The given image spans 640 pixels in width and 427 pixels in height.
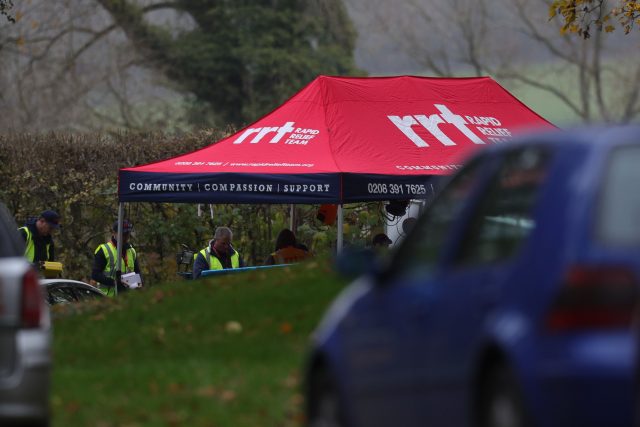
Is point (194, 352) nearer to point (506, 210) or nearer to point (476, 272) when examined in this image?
point (506, 210)

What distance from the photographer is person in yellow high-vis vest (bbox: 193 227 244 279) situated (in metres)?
20.0

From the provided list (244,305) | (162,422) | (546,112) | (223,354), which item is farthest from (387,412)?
(546,112)

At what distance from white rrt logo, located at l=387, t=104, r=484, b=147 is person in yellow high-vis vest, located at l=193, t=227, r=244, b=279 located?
8.87 feet

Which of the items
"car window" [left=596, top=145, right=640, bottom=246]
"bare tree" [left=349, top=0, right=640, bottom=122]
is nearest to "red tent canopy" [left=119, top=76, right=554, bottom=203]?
"car window" [left=596, top=145, right=640, bottom=246]

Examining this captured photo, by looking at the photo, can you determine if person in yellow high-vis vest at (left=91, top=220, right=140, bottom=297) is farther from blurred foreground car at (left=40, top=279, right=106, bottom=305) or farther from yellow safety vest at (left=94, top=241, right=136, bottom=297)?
blurred foreground car at (left=40, top=279, right=106, bottom=305)

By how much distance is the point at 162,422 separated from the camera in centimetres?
937

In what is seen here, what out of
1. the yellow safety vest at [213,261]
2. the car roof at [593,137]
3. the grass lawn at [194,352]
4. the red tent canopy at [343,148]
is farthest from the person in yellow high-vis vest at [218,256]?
the car roof at [593,137]

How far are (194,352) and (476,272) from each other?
21.6 feet

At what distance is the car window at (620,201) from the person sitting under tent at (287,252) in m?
14.5

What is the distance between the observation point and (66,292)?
737 inches

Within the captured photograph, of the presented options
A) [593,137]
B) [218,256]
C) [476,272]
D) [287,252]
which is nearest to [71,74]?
[218,256]

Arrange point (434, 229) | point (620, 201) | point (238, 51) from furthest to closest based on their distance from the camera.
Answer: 1. point (238, 51)
2. point (434, 229)
3. point (620, 201)

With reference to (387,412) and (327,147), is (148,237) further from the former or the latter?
(387,412)

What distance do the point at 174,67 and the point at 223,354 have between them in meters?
36.9
